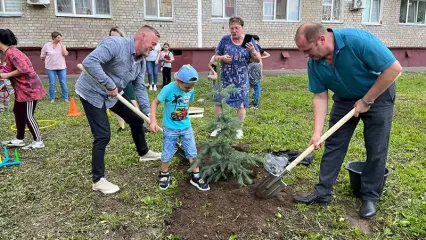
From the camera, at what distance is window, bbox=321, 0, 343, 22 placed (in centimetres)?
1703

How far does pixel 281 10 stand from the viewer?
16266 millimetres

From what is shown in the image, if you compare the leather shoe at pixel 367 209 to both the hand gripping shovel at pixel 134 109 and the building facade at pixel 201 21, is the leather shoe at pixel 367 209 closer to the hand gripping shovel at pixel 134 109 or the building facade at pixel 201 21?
the hand gripping shovel at pixel 134 109

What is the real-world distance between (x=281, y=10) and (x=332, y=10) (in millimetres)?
2970

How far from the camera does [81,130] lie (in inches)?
240

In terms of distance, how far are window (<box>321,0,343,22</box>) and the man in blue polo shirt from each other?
1545cm

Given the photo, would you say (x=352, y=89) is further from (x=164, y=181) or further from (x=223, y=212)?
(x=164, y=181)

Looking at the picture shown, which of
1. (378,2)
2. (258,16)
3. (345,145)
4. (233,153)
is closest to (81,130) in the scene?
(233,153)

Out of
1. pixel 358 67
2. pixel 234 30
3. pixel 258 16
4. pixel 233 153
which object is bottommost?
pixel 233 153

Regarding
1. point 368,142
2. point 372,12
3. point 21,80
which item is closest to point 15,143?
point 21,80

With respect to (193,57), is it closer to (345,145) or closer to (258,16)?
(258,16)

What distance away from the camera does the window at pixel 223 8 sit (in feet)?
49.0

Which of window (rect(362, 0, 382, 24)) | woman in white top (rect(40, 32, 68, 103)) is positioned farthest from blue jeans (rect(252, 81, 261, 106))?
window (rect(362, 0, 382, 24))

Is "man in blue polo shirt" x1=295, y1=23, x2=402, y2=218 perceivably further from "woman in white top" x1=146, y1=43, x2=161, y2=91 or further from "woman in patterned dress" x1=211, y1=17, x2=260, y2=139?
"woman in white top" x1=146, y1=43, x2=161, y2=91

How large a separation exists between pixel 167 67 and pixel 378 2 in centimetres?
1350
